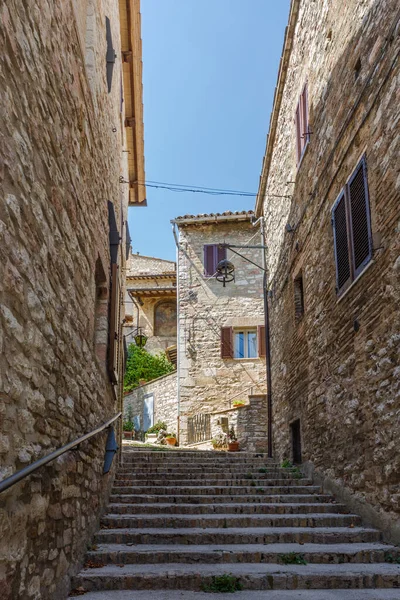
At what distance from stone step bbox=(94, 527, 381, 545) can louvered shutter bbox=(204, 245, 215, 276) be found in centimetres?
1397

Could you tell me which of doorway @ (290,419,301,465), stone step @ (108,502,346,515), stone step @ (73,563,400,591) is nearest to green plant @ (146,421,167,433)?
doorway @ (290,419,301,465)

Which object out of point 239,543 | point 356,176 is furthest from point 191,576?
point 356,176

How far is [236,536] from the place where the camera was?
5.25 m

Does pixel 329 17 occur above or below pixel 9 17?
above

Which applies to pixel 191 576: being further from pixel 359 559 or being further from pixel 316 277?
pixel 316 277

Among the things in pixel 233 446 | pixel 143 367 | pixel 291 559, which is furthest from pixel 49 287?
pixel 143 367

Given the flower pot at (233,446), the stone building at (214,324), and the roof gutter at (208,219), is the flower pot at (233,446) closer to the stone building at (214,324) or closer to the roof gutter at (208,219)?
the stone building at (214,324)

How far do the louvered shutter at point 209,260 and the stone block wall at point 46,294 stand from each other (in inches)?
532

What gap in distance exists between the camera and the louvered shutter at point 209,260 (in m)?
19.0

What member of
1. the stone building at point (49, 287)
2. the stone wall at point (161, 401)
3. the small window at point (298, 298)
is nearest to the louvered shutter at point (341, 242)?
the small window at point (298, 298)

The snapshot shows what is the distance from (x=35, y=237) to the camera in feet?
10.0

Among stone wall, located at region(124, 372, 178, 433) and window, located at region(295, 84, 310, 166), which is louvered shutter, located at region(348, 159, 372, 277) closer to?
window, located at region(295, 84, 310, 166)

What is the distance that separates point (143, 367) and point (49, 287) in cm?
2119

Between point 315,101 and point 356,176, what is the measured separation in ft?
8.54
